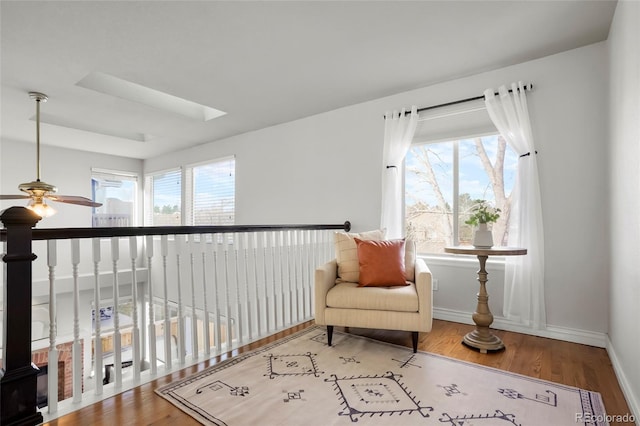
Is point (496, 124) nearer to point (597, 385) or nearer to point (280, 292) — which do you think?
point (597, 385)

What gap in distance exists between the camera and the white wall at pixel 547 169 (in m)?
2.60

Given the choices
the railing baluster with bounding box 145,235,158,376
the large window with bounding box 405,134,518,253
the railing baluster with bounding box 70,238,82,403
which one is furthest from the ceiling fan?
the large window with bounding box 405,134,518,253

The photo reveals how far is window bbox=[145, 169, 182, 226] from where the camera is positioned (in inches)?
246

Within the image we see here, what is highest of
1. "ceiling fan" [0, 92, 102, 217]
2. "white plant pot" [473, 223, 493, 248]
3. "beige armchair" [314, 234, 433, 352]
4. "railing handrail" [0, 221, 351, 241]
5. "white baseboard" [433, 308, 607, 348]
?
"ceiling fan" [0, 92, 102, 217]

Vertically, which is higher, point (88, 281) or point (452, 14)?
point (452, 14)

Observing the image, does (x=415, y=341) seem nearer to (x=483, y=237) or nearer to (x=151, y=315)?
(x=483, y=237)

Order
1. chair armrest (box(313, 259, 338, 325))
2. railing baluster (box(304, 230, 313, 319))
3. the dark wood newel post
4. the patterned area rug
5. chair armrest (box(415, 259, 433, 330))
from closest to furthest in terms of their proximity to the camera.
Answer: the dark wood newel post < the patterned area rug < chair armrest (box(415, 259, 433, 330)) < chair armrest (box(313, 259, 338, 325)) < railing baluster (box(304, 230, 313, 319))

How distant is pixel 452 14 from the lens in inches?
89.2

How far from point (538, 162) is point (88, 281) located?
663 centimetres

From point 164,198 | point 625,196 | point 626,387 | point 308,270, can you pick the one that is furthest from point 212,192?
point 626,387

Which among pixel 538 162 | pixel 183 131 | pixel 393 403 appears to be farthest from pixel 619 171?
pixel 183 131

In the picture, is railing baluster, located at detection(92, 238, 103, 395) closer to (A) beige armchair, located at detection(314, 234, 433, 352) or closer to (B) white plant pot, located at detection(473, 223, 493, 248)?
(A) beige armchair, located at detection(314, 234, 433, 352)

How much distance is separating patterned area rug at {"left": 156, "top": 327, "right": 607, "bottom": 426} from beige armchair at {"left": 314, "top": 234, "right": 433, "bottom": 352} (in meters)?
0.22

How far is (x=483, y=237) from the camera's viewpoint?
8.52 feet
